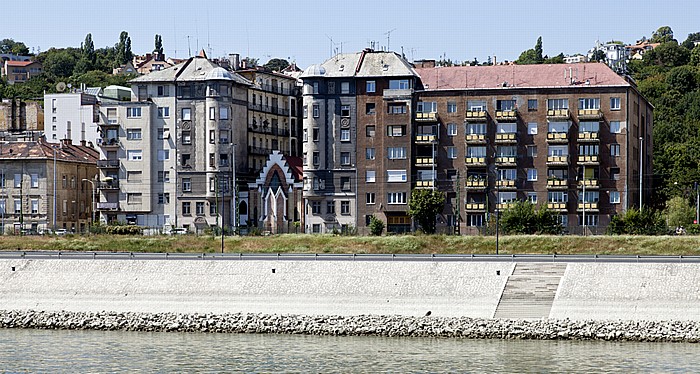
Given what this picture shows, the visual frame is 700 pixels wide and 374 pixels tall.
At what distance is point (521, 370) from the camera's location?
49625 millimetres

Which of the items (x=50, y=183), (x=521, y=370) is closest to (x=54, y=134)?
(x=50, y=183)

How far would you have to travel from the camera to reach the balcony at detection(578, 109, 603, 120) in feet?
358

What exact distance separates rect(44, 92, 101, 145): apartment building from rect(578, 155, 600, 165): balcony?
224 feet

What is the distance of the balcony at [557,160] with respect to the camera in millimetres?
109500

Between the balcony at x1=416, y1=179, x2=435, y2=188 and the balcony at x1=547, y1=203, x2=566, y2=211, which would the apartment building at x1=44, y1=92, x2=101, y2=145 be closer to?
the balcony at x1=416, y1=179, x2=435, y2=188

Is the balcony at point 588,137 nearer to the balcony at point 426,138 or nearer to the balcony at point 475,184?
the balcony at point 475,184

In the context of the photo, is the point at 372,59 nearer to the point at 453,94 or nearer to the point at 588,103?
the point at 453,94

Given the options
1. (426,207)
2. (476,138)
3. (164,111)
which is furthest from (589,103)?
(164,111)

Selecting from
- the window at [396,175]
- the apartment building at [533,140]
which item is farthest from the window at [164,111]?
the apartment building at [533,140]

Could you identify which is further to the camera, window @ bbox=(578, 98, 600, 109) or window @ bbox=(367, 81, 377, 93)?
window @ bbox=(367, 81, 377, 93)

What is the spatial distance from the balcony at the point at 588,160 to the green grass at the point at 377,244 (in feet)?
60.9

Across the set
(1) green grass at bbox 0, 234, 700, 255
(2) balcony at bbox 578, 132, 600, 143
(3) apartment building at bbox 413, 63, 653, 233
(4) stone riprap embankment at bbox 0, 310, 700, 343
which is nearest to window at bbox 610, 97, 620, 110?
(3) apartment building at bbox 413, 63, 653, 233

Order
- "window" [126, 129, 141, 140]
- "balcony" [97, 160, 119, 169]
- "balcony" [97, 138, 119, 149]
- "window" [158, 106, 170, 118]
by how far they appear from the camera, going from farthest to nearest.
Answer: "balcony" [97, 138, 119, 149] → "balcony" [97, 160, 119, 169] → "window" [126, 129, 141, 140] → "window" [158, 106, 170, 118]

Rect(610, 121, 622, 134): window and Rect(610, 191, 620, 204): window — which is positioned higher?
Rect(610, 121, 622, 134): window
